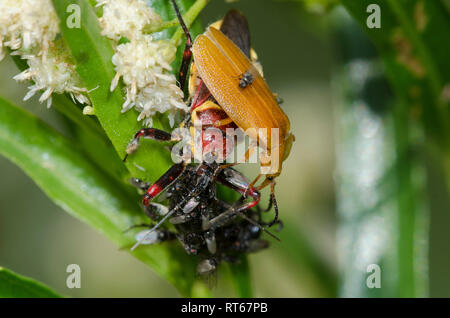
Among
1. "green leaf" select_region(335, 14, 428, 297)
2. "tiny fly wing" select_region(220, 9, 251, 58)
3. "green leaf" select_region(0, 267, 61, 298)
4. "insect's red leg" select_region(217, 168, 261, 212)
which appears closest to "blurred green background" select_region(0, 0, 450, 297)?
"green leaf" select_region(335, 14, 428, 297)

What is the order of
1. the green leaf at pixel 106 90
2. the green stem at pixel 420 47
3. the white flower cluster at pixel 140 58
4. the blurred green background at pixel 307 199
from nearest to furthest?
the green leaf at pixel 106 90 < the white flower cluster at pixel 140 58 < the green stem at pixel 420 47 < the blurred green background at pixel 307 199

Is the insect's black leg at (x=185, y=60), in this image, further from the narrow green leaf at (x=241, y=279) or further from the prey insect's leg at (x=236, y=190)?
the narrow green leaf at (x=241, y=279)

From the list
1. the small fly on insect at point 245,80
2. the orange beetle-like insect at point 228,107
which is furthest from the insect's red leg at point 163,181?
the small fly on insect at point 245,80

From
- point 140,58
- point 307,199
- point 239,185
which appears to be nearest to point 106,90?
point 140,58

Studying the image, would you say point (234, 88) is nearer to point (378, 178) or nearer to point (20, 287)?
point (20, 287)
